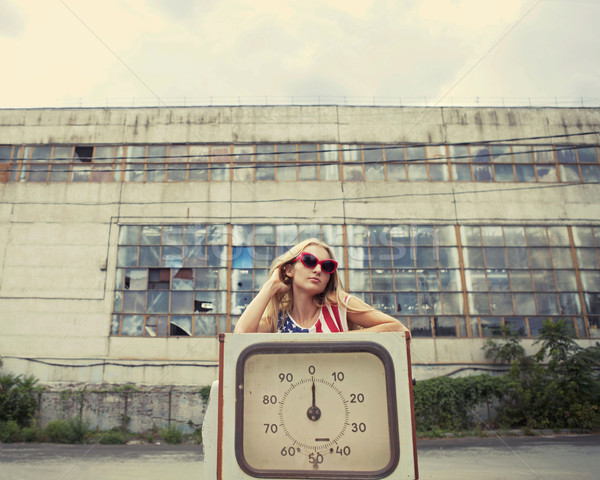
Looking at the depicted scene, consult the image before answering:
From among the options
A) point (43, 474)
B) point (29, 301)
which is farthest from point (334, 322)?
point (29, 301)

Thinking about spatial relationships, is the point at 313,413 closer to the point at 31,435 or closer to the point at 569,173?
the point at 31,435

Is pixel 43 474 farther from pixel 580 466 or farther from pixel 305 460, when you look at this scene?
pixel 580 466

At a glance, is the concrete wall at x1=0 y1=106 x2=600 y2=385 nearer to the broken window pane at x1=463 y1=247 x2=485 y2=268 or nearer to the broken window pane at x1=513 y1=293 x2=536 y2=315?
the broken window pane at x1=463 y1=247 x2=485 y2=268

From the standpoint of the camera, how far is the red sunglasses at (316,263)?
212 cm

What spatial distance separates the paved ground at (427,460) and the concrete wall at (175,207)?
3.32m

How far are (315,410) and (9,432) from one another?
507 inches

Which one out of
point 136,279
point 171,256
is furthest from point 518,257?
point 136,279

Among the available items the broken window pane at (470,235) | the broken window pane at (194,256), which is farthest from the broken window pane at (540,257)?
the broken window pane at (194,256)

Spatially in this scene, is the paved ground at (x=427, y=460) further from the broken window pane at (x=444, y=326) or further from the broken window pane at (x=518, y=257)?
the broken window pane at (x=518, y=257)

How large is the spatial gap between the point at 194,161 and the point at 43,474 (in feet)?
34.2

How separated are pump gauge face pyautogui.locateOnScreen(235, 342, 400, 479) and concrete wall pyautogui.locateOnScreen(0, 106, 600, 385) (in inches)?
505

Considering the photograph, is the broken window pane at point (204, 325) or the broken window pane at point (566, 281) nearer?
the broken window pane at point (204, 325)

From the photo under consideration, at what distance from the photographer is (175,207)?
15.0 m

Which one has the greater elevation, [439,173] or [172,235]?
[439,173]
